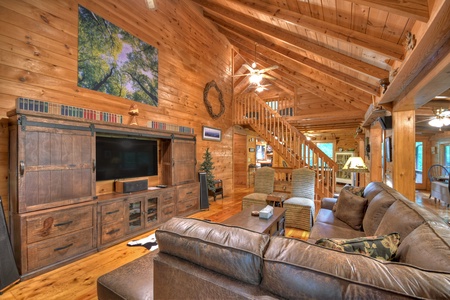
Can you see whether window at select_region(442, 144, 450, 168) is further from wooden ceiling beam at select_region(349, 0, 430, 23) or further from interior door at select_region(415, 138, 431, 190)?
wooden ceiling beam at select_region(349, 0, 430, 23)

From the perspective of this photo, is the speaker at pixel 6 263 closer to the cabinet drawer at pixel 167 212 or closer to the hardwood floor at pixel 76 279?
the hardwood floor at pixel 76 279

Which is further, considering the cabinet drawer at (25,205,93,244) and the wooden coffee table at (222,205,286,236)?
the wooden coffee table at (222,205,286,236)

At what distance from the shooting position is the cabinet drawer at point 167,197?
147 inches

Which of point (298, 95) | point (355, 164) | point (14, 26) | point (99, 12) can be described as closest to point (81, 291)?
point (14, 26)

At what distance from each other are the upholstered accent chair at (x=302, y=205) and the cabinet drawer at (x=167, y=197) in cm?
213

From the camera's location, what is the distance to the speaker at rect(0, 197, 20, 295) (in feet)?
6.41

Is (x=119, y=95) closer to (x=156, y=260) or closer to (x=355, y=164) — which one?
(x=156, y=260)

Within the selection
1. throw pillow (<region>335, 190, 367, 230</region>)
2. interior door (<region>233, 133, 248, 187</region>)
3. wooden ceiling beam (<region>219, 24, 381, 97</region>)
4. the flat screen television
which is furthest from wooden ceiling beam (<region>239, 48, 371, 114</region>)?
the flat screen television

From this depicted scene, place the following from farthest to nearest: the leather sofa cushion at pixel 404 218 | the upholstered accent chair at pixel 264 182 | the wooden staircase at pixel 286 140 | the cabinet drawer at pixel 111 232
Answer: the wooden staircase at pixel 286 140 < the upholstered accent chair at pixel 264 182 < the cabinet drawer at pixel 111 232 < the leather sofa cushion at pixel 404 218

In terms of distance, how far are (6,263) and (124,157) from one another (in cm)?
186

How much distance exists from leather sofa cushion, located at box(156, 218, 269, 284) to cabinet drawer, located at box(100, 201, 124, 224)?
2053 millimetres

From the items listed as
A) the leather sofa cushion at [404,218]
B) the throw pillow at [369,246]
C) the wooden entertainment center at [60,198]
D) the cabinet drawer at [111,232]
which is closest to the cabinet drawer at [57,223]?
the wooden entertainment center at [60,198]

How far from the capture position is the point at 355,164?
3.64 meters

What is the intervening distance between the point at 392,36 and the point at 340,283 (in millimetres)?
2485
